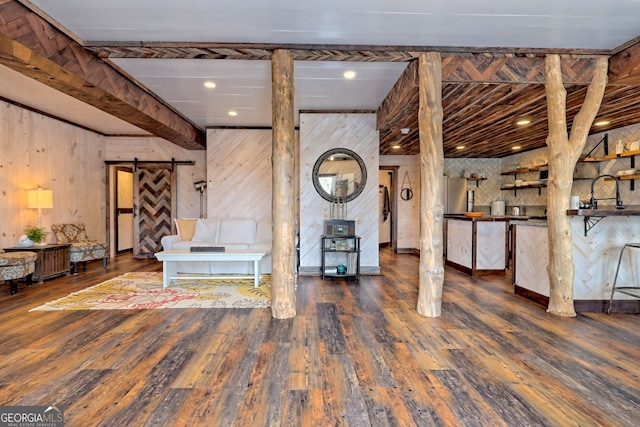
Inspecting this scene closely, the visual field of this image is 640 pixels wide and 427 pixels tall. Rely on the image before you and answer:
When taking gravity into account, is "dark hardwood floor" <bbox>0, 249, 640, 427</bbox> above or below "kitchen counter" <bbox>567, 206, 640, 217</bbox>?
below

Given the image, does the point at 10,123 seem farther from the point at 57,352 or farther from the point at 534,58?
the point at 534,58

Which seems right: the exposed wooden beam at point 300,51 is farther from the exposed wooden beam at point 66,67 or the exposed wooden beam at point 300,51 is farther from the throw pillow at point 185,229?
the throw pillow at point 185,229

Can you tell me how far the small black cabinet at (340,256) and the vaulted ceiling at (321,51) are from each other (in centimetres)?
204

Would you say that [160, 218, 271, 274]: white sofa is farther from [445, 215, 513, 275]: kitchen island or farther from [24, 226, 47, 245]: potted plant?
[445, 215, 513, 275]: kitchen island

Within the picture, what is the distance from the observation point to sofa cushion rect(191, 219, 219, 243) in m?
5.98

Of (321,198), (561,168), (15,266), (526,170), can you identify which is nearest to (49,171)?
(15,266)

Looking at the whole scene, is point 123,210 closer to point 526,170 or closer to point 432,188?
point 432,188

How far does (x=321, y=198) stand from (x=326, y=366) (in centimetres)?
369

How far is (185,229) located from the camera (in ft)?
20.4

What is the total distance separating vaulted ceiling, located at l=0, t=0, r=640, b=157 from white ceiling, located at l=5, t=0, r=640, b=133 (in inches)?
0.6

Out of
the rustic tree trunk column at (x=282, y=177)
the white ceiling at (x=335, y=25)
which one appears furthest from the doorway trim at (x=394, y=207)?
the rustic tree trunk column at (x=282, y=177)

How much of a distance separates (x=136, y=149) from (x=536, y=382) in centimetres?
838

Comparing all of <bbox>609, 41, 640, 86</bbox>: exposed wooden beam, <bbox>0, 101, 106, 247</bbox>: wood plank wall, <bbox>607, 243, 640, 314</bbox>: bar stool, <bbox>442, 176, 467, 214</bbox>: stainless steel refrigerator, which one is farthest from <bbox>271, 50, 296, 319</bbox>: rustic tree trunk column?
<bbox>442, 176, 467, 214</bbox>: stainless steel refrigerator

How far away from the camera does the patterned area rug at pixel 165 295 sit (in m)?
3.77
